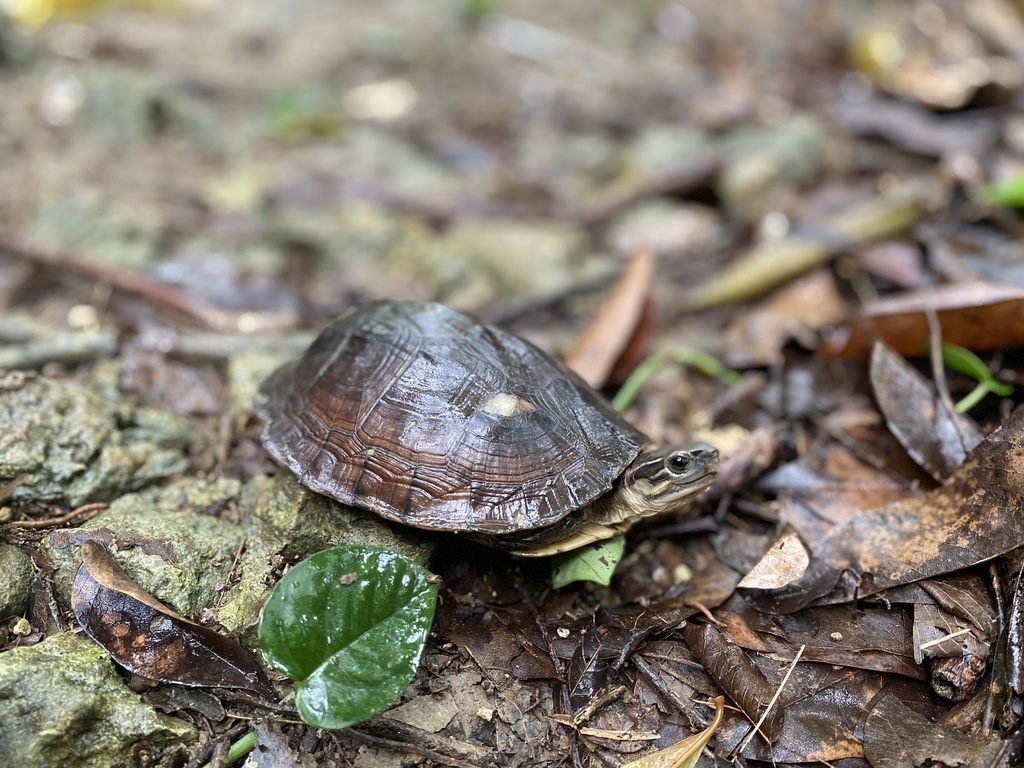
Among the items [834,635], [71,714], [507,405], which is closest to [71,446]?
[71,714]

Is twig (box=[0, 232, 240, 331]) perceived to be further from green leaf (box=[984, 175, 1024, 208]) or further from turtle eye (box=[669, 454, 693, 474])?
green leaf (box=[984, 175, 1024, 208])

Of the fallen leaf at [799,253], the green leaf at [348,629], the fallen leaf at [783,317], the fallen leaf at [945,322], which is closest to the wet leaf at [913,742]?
the green leaf at [348,629]

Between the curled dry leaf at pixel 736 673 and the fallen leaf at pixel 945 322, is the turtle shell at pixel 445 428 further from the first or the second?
the fallen leaf at pixel 945 322

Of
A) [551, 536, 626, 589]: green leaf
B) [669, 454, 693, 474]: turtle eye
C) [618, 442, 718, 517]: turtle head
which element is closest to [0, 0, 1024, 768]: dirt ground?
[551, 536, 626, 589]: green leaf

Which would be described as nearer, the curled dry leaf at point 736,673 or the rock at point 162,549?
the curled dry leaf at point 736,673

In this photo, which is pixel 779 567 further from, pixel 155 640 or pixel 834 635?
pixel 155 640

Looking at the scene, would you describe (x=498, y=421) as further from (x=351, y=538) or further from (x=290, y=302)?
(x=290, y=302)

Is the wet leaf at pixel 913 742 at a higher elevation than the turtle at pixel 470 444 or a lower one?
lower
